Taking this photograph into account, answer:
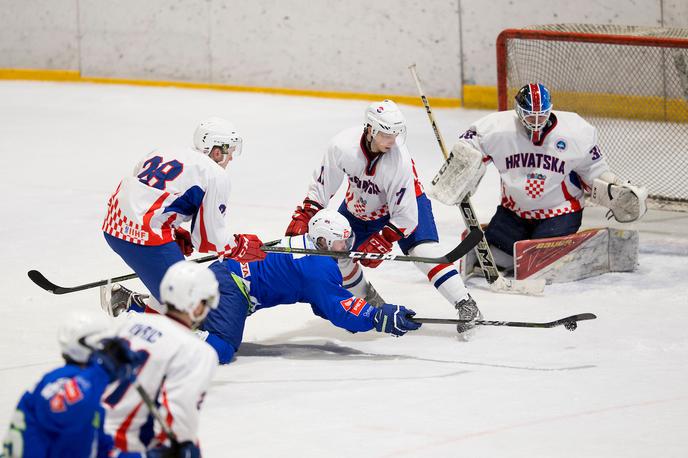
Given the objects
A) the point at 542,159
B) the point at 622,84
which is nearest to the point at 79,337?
the point at 542,159

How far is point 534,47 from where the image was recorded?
727cm

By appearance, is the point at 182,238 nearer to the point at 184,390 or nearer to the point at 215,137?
the point at 215,137

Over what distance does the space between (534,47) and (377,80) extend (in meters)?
3.59

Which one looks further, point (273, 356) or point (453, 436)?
point (273, 356)

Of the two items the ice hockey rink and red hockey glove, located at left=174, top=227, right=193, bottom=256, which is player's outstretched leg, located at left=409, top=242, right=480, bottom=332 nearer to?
the ice hockey rink

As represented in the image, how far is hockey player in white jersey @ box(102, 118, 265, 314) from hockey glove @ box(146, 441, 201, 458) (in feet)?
5.83

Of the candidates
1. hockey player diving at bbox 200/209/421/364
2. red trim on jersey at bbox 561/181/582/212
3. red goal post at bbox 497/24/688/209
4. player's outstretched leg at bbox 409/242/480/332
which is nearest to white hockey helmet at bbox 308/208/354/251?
hockey player diving at bbox 200/209/421/364

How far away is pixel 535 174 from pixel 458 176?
1.26 feet

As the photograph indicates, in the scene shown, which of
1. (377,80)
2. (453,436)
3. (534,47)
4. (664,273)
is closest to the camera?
(453,436)

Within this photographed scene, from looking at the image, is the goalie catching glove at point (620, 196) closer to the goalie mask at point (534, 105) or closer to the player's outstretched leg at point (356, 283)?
the goalie mask at point (534, 105)

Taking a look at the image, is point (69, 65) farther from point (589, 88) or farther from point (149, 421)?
point (149, 421)

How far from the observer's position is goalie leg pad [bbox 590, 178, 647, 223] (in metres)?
5.77

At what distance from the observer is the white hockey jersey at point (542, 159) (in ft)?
18.9

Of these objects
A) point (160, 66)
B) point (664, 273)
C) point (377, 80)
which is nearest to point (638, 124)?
point (664, 273)
